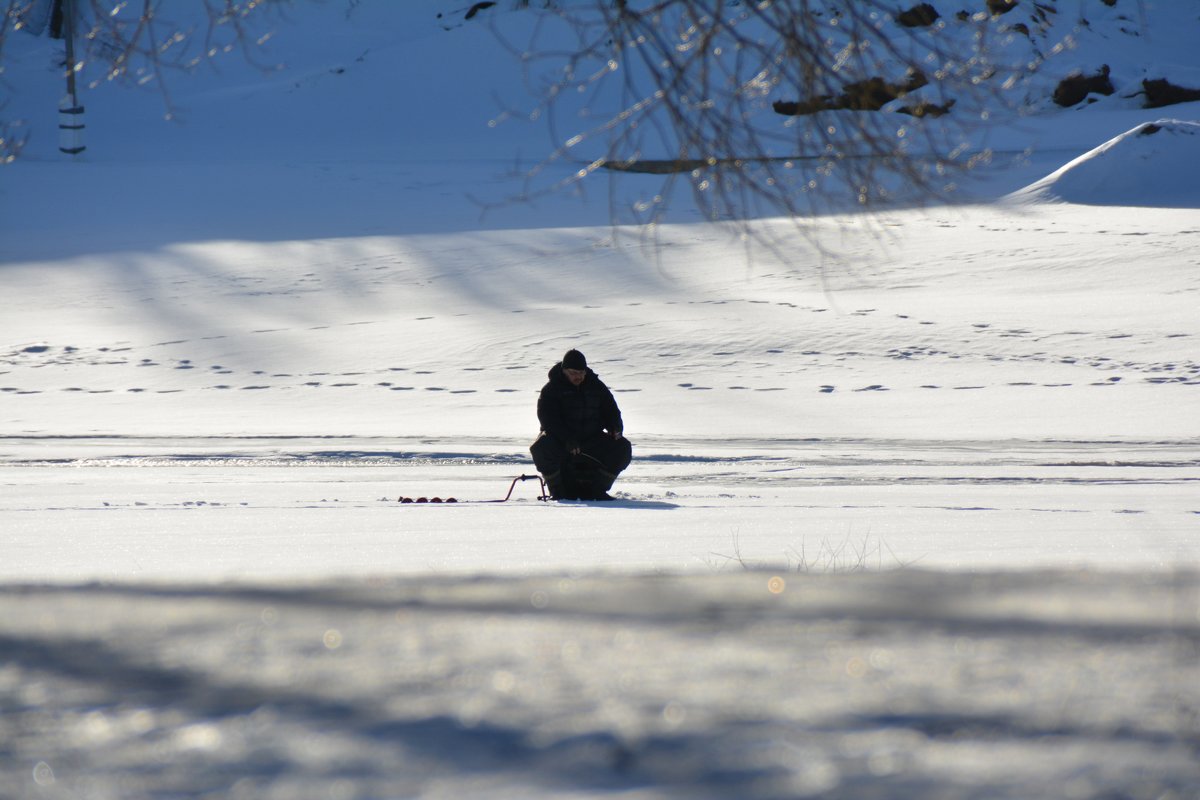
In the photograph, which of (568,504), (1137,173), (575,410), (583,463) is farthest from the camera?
(1137,173)

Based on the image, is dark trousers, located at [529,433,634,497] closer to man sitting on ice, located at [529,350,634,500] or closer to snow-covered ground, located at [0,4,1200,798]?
man sitting on ice, located at [529,350,634,500]

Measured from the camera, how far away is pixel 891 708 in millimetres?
749

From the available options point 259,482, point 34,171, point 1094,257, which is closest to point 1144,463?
point 259,482

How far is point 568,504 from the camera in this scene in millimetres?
8234

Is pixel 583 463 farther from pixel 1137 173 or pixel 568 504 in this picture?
pixel 1137 173

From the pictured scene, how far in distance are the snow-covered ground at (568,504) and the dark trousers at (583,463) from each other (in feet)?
1.05

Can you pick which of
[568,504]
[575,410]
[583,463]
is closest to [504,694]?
[568,504]

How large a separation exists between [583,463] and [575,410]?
365 millimetres

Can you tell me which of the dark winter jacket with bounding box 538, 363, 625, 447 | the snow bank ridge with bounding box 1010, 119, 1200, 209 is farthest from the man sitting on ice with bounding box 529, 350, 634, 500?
the snow bank ridge with bounding box 1010, 119, 1200, 209

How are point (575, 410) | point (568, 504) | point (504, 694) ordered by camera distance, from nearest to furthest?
point (504, 694) < point (568, 504) < point (575, 410)

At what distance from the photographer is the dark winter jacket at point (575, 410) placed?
841 centimetres

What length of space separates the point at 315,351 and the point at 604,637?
18.2 m

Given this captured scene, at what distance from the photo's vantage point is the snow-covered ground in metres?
0.74

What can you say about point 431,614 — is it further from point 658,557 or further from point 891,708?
point 658,557
